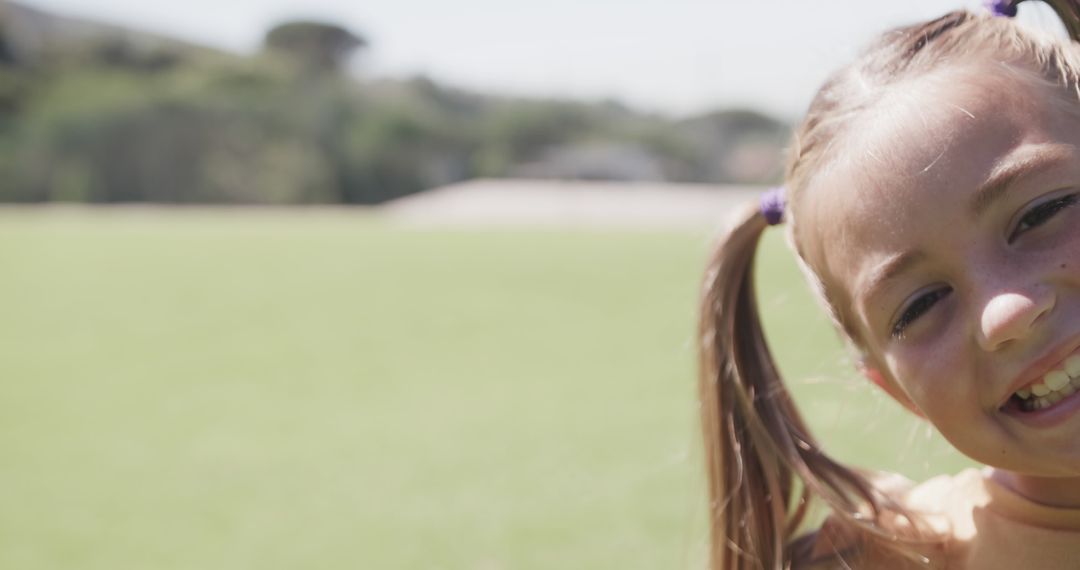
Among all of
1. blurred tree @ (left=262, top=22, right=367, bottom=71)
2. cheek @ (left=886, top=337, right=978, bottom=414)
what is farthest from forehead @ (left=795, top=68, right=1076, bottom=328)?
blurred tree @ (left=262, top=22, right=367, bottom=71)

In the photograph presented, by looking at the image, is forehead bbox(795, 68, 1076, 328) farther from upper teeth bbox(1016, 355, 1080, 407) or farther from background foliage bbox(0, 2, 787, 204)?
background foliage bbox(0, 2, 787, 204)

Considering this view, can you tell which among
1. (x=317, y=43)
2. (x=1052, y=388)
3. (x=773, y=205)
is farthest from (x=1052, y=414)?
(x=317, y=43)

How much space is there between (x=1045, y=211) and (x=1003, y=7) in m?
0.32

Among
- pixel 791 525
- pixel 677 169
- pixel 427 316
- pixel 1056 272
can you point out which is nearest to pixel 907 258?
pixel 1056 272

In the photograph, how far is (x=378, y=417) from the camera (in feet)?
14.9

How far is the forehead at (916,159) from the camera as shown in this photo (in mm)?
1172

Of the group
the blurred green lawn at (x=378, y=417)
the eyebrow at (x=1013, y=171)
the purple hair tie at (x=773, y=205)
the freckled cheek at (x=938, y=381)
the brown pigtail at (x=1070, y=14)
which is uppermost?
the brown pigtail at (x=1070, y=14)

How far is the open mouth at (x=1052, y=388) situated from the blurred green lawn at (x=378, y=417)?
0.41m

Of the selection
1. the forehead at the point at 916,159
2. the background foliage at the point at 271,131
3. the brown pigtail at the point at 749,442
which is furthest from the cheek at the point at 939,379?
the background foliage at the point at 271,131

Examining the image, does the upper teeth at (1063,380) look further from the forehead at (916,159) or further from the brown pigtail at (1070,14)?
the brown pigtail at (1070,14)

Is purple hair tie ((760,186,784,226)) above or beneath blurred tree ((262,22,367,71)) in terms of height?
beneath

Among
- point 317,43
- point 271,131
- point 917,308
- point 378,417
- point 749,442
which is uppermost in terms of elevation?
point 317,43

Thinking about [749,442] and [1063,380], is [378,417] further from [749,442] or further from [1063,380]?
[1063,380]

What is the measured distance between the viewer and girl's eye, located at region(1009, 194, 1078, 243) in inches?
45.2
